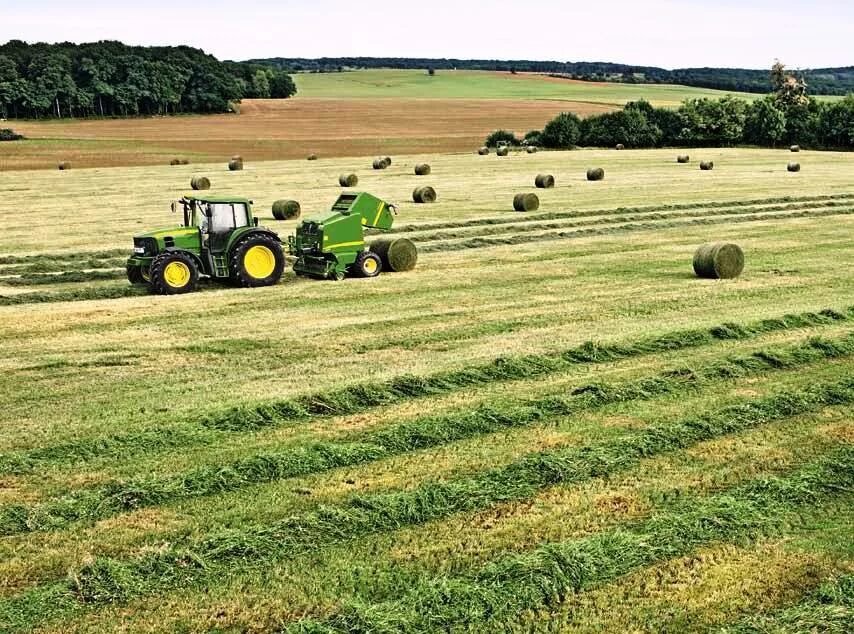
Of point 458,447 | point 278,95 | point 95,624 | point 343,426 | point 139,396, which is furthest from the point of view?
point 278,95

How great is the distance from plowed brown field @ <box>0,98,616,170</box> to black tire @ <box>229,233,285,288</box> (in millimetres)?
38780

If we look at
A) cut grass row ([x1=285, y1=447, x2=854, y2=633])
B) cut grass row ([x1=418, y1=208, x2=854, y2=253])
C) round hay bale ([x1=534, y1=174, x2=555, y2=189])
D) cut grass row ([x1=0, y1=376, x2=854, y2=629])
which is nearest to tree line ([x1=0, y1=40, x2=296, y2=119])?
round hay bale ([x1=534, y1=174, x2=555, y2=189])

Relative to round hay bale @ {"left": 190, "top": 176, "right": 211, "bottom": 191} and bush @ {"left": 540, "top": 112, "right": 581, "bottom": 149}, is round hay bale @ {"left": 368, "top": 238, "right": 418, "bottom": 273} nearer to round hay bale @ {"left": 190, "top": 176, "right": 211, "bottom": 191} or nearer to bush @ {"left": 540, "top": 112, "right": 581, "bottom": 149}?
round hay bale @ {"left": 190, "top": 176, "right": 211, "bottom": 191}

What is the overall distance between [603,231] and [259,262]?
11.7 m

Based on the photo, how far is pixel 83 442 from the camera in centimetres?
1047

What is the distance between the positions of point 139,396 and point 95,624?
5529mm

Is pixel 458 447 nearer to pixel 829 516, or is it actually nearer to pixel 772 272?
pixel 829 516

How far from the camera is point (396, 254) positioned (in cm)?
2108

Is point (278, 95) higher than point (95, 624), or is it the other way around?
point (278, 95)

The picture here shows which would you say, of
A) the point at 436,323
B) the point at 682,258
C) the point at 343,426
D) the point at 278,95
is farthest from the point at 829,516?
the point at 278,95

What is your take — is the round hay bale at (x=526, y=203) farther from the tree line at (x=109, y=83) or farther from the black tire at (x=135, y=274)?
the tree line at (x=109, y=83)

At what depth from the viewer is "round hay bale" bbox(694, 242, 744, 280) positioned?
19703 millimetres

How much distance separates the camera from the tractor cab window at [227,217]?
61.6ft

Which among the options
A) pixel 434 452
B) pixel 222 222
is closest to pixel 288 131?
pixel 222 222
